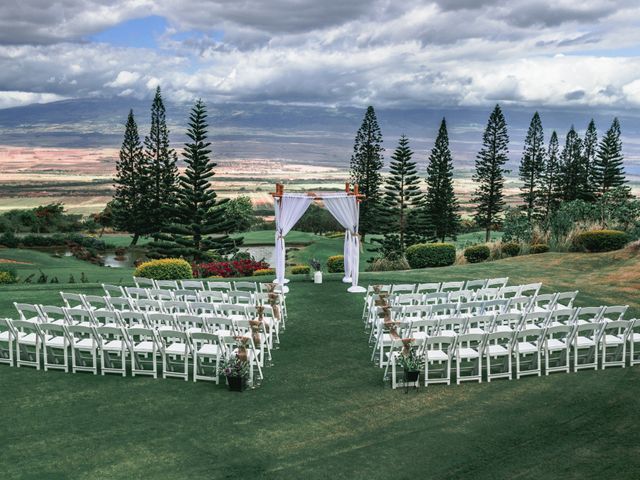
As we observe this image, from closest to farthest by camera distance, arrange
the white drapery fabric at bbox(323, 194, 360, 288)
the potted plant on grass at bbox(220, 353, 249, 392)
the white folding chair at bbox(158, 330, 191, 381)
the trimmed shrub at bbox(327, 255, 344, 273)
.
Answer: the potted plant on grass at bbox(220, 353, 249, 392), the white folding chair at bbox(158, 330, 191, 381), the white drapery fabric at bbox(323, 194, 360, 288), the trimmed shrub at bbox(327, 255, 344, 273)

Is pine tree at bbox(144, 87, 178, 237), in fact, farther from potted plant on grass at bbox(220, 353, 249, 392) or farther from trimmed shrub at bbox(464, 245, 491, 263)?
potted plant on grass at bbox(220, 353, 249, 392)

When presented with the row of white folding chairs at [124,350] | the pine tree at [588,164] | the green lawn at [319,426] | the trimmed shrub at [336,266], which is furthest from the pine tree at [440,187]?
the green lawn at [319,426]

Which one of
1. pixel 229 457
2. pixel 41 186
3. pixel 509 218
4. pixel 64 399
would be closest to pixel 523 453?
pixel 229 457

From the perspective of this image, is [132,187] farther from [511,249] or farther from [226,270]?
[511,249]

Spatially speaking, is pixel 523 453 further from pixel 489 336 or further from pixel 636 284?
pixel 636 284

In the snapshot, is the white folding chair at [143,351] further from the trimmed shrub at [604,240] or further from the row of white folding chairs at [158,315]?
the trimmed shrub at [604,240]

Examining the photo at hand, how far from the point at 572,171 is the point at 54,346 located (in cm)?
4713

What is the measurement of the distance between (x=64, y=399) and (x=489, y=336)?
5961 mm

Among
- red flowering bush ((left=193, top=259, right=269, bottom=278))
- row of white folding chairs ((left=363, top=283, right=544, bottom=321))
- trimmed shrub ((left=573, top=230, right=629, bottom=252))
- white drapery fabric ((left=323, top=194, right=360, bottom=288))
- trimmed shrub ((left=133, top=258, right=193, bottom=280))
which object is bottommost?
red flowering bush ((left=193, top=259, right=269, bottom=278))

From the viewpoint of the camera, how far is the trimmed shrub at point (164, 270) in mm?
19219

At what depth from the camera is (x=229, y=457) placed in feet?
24.3

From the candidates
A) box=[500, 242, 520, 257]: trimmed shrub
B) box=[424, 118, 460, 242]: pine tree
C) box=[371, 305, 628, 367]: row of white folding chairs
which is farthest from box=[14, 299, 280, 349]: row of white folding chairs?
box=[424, 118, 460, 242]: pine tree

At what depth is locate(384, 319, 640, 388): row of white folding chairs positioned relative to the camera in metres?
9.83

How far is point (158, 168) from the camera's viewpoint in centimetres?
4634
